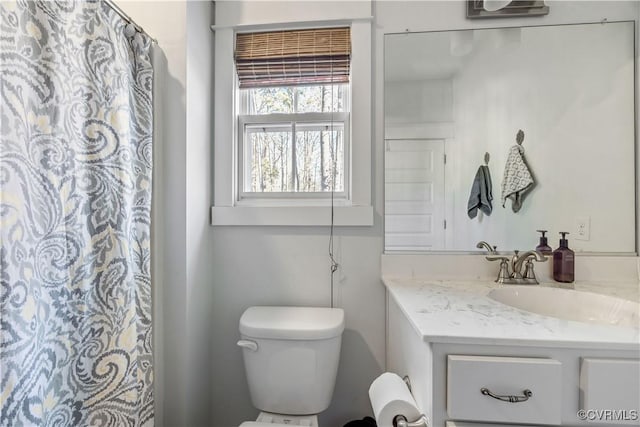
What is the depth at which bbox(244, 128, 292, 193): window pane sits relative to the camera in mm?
1479

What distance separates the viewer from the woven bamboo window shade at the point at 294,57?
1383 mm

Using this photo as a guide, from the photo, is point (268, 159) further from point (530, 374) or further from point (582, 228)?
point (582, 228)

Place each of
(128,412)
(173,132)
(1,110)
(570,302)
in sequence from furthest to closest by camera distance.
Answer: (173,132) → (570,302) → (128,412) → (1,110)

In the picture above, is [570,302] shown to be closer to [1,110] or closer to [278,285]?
[278,285]

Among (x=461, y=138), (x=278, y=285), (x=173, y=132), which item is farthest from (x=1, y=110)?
(x=461, y=138)

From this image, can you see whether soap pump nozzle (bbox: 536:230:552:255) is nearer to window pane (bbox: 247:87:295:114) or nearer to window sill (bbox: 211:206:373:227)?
window sill (bbox: 211:206:373:227)

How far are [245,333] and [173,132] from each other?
828 millimetres

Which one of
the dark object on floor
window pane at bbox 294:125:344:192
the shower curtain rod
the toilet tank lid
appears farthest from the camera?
window pane at bbox 294:125:344:192

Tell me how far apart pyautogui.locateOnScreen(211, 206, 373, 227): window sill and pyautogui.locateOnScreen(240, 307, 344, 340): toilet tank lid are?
378 mm

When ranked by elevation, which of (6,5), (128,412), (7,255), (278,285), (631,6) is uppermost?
(631,6)

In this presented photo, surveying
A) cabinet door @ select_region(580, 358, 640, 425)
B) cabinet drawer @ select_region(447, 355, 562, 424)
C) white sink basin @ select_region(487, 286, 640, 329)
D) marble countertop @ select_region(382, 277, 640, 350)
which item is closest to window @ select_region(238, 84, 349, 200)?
marble countertop @ select_region(382, 277, 640, 350)

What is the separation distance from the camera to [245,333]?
1139 millimetres

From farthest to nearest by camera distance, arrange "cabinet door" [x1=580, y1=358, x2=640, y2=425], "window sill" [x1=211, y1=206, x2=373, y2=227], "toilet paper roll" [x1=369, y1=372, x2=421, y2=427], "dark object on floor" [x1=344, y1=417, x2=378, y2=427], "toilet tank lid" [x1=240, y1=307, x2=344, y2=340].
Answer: "window sill" [x1=211, y1=206, x2=373, y2=227]
"dark object on floor" [x1=344, y1=417, x2=378, y2=427]
"toilet tank lid" [x1=240, y1=307, x2=344, y2=340]
"toilet paper roll" [x1=369, y1=372, x2=421, y2=427]
"cabinet door" [x1=580, y1=358, x2=640, y2=425]

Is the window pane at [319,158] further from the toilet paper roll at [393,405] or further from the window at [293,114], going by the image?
the toilet paper roll at [393,405]
